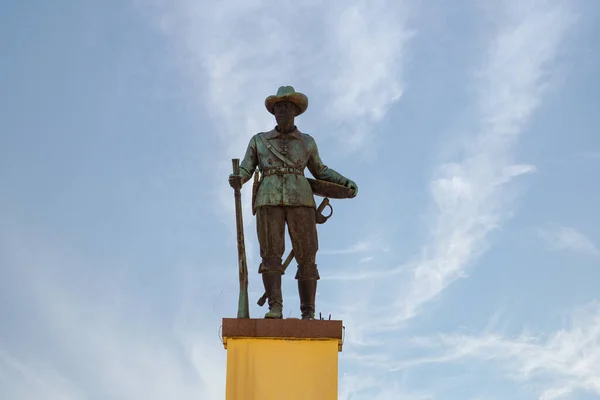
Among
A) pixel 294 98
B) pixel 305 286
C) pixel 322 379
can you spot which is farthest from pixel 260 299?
pixel 294 98

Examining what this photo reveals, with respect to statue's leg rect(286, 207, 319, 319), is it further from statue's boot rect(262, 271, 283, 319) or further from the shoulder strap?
the shoulder strap

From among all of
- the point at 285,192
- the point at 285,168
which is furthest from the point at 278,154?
the point at 285,192

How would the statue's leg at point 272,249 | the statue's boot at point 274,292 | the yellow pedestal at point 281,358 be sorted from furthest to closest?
1. the statue's leg at point 272,249
2. the statue's boot at point 274,292
3. the yellow pedestal at point 281,358

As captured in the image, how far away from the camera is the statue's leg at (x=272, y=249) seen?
1015cm

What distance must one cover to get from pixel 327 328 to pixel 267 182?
1.65 meters

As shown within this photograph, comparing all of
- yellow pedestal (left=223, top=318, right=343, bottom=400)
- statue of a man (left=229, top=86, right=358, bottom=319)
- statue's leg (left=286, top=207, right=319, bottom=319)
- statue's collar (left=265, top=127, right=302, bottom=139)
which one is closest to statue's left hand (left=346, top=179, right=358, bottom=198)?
statue of a man (left=229, top=86, right=358, bottom=319)

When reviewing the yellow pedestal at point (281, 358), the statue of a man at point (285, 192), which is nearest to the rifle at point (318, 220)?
the statue of a man at point (285, 192)

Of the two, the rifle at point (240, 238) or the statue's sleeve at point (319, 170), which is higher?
the statue's sleeve at point (319, 170)

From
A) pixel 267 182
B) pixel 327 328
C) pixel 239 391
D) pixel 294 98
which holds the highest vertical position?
pixel 294 98

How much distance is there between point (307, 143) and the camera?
34.9 feet

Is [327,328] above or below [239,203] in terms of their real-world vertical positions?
below

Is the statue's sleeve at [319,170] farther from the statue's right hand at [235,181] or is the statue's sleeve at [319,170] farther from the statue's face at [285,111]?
the statue's right hand at [235,181]

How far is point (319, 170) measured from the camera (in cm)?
1073

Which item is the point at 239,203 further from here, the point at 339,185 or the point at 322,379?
the point at 322,379
